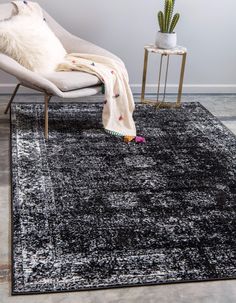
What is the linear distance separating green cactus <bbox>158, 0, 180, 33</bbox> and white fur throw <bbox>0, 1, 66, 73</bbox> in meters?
0.83

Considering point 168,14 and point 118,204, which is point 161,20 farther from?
point 118,204

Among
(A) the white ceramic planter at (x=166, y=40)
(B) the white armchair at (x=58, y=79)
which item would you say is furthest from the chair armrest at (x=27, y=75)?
(A) the white ceramic planter at (x=166, y=40)

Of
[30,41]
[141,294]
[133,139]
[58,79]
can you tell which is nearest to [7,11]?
[30,41]

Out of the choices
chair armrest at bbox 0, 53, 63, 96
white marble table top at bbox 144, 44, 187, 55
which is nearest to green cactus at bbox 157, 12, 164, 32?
white marble table top at bbox 144, 44, 187, 55

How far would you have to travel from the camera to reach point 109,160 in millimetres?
2771

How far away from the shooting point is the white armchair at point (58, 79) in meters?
2.82

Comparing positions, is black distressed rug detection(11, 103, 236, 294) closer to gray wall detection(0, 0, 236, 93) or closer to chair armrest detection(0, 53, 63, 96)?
chair armrest detection(0, 53, 63, 96)

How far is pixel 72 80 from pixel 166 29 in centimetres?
107

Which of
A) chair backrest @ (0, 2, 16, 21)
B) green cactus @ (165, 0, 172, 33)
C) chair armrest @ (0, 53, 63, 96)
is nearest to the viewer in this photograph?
chair armrest @ (0, 53, 63, 96)

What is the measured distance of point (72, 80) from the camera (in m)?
2.99

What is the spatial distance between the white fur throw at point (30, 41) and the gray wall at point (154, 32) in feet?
1.53

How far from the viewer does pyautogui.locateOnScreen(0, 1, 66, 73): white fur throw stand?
9.91ft

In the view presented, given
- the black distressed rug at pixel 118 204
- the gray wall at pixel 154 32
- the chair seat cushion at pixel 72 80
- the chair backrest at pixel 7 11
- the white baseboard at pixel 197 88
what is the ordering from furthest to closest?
the white baseboard at pixel 197 88 < the gray wall at pixel 154 32 < the chair backrest at pixel 7 11 < the chair seat cushion at pixel 72 80 < the black distressed rug at pixel 118 204

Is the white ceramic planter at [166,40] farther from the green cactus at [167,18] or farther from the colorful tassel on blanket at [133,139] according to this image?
the colorful tassel on blanket at [133,139]
